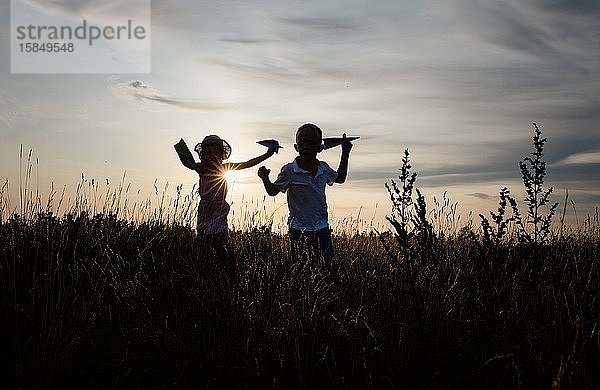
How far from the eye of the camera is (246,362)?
319cm

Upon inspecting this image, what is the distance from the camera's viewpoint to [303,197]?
582 centimetres

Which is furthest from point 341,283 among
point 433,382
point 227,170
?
point 227,170

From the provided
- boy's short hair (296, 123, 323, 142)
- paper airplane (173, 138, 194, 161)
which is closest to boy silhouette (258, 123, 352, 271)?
boy's short hair (296, 123, 323, 142)

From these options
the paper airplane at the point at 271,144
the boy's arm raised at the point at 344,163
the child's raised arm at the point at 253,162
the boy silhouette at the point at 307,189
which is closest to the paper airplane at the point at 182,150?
the child's raised arm at the point at 253,162

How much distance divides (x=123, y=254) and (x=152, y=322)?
7.23ft

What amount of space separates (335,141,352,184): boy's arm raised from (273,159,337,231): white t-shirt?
296 mm

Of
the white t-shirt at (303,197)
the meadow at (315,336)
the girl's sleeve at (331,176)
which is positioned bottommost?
the meadow at (315,336)

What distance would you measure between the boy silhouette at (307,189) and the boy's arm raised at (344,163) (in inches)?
2.7

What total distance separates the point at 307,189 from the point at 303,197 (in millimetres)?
90

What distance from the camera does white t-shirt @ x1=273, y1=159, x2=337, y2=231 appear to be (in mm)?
5762

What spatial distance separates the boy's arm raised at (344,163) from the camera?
6.13 meters

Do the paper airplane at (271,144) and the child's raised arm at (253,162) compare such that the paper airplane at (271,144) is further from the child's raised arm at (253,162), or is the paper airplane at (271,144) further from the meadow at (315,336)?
the meadow at (315,336)

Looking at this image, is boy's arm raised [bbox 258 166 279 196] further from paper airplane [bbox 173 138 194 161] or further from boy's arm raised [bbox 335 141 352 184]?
paper airplane [bbox 173 138 194 161]

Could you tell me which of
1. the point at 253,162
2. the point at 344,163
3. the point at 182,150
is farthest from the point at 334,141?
the point at 182,150
